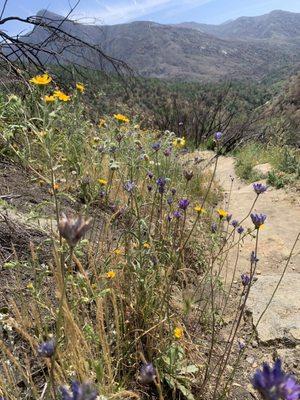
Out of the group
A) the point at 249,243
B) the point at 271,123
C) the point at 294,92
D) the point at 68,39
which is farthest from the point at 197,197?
the point at 294,92

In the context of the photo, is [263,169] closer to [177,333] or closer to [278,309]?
[278,309]

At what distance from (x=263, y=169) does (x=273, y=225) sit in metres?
3.41

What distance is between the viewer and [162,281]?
7.66ft

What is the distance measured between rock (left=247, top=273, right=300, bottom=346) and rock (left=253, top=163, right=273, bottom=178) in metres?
4.60

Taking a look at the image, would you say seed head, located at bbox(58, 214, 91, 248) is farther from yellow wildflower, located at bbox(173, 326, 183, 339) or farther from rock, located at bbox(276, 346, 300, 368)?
rock, located at bbox(276, 346, 300, 368)

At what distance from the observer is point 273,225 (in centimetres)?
525

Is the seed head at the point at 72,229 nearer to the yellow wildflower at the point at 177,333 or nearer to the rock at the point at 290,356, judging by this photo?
the yellow wildflower at the point at 177,333

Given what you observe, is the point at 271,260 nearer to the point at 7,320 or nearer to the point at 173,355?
the point at 173,355

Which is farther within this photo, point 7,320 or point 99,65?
point 99,65

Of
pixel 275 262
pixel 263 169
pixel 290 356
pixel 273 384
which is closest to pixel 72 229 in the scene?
pixel 273 384

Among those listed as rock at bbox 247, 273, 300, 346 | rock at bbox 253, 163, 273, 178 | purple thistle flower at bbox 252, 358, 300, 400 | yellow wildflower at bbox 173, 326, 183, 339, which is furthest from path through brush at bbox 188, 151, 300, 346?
purple thistle flower at bbox 252, 358, 300, 400

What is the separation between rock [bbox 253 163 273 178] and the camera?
8.01 metres

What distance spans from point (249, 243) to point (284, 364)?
2.30 meters

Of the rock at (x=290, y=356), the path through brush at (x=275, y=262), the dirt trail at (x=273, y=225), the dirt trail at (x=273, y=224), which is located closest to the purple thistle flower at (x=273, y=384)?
the rock at (x=290, y=356)
